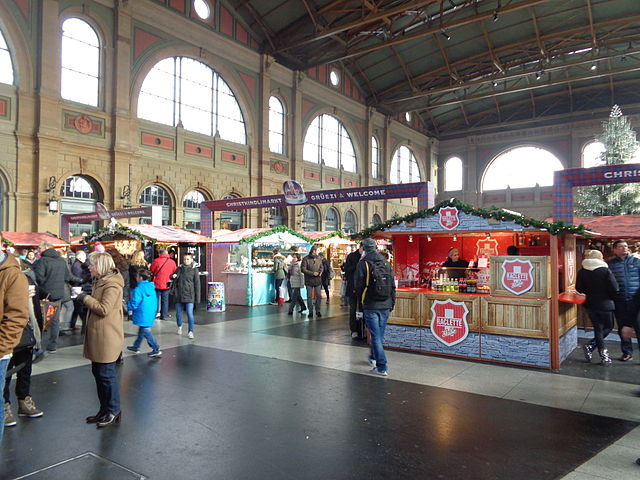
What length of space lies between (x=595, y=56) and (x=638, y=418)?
24900mm

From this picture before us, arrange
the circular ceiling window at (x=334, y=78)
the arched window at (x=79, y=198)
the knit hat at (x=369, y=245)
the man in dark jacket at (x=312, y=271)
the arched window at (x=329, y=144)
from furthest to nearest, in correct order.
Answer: the circular ceiling window at (x=334, y=78) → the arched window at (x=329, y=144) → the arched window at (x=79, y=198) → the man in dark jacket at (x=312, y=271) → the knit hat at (x=369, y=245)

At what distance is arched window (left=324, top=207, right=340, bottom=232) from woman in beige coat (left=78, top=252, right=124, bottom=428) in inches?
894

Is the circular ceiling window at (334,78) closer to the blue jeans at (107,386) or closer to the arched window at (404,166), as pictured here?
the arched window at (404,166)

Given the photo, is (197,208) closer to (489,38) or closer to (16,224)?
(16,224)

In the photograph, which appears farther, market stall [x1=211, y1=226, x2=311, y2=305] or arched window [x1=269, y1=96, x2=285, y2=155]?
arched window [x1=269, y1=96, x2=285, y2=155]

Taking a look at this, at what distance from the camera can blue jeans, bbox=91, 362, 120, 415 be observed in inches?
168

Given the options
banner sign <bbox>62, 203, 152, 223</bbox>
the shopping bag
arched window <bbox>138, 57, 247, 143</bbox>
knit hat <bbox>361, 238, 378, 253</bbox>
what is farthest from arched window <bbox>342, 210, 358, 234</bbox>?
knit hat <bbox>361, 238, 378, 253</bbox>

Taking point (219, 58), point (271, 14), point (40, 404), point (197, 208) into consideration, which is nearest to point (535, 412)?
point (40, 404)

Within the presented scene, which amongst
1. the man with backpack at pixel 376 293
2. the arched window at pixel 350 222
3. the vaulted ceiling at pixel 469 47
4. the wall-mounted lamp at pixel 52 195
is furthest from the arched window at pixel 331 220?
the man with backpack at pixel 376 293

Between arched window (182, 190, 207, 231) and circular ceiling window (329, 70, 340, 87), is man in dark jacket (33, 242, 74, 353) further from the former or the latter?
circular ceiling window (329, 70, 340, 87)

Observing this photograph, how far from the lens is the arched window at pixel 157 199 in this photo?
1803 cm

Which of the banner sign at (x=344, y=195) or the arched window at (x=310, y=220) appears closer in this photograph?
the banner sign at (x=344, y=195)

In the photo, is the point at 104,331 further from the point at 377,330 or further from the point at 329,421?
the point at 377,330

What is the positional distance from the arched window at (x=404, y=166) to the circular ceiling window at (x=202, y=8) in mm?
16621
